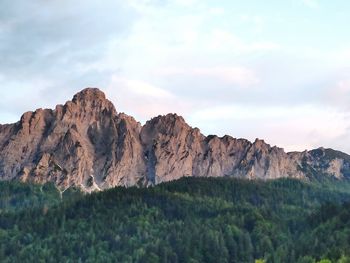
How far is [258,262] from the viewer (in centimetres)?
11056

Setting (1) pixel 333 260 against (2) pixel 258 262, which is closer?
(2) pixel 258 262

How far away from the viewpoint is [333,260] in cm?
18100

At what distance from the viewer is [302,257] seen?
200 meters

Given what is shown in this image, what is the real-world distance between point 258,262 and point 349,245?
94.2 m

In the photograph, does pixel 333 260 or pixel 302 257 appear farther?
pixel 302 257

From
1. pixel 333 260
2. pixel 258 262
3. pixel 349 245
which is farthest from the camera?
pixel 349 245

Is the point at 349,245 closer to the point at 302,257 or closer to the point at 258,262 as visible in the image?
the point at 302,257

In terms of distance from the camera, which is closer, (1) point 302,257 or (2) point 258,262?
(2) point 258,262

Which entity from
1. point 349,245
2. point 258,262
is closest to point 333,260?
point 349,245

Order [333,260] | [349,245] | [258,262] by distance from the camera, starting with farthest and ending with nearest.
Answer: [349,245] → [333,260] → [258,262]

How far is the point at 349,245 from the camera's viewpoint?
643 feet

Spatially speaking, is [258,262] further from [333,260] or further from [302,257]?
[302,257]

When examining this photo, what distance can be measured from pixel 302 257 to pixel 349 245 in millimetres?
14257

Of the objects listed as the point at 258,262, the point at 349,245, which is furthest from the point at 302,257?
the point at 258,262
